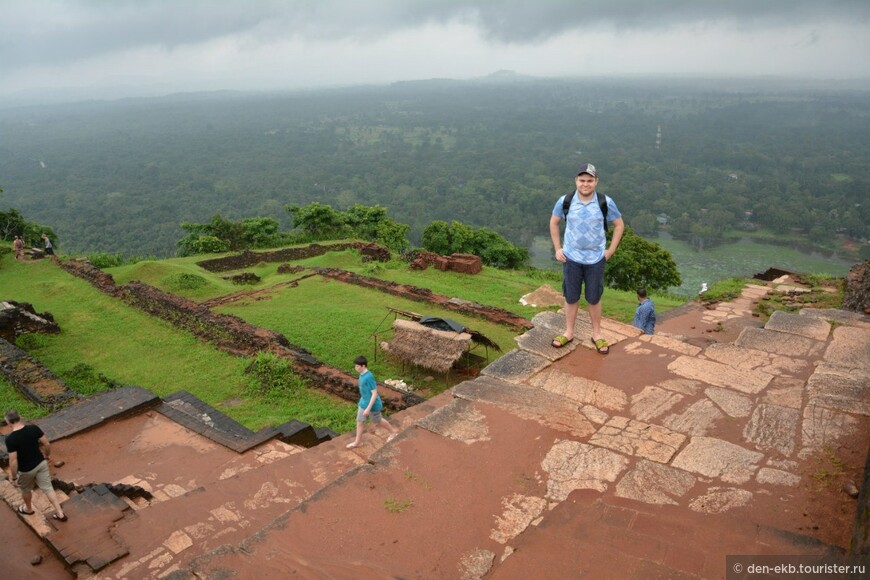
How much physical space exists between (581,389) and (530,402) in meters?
0.50

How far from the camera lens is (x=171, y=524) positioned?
4.27 meters

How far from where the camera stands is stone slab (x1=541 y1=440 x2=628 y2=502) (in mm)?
3352

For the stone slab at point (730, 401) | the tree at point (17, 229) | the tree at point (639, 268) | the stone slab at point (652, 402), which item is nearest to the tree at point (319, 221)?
the tree at point (17, 229)

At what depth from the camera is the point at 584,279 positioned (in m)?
5.20

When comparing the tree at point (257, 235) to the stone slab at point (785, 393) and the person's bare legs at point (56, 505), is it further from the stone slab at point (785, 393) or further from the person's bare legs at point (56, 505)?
the stone slab at point (785, 393)

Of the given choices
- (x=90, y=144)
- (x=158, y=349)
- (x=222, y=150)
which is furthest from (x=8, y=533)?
(x=90, y=144)

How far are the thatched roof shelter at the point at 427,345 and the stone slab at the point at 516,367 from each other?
14.2 feet

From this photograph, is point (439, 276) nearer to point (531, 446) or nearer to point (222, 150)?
point (531, 446)

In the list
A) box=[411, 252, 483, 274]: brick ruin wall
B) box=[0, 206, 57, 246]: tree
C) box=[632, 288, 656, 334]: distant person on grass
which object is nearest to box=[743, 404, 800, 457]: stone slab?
box=[632, 288, 656, 334]: distant person on grass

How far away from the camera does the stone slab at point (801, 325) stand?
18.0ft

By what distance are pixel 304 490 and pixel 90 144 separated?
189 metres

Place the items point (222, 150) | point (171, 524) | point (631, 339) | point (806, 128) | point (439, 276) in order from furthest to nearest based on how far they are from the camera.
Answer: point (806, 128) → point (222, 150) → point (439, 276) → point (631, 339) → point (171, 524)

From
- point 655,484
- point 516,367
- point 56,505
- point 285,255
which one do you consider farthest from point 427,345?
point 285,255

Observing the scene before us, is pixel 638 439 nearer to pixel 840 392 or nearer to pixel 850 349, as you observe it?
pixel 840 392
